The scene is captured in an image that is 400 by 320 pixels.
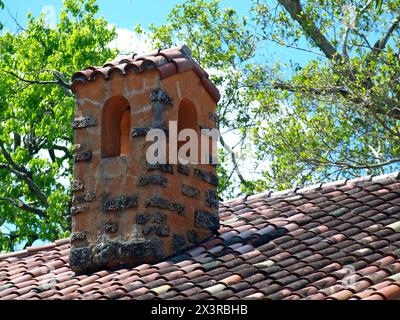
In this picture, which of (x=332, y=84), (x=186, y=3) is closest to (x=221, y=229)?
(x=332, y=84)

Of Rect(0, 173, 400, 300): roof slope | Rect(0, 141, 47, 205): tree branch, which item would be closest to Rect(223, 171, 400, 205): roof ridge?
Rect(0, 173, 400, 300): roof slope

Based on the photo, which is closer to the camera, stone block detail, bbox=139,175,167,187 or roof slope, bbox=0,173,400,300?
roof slope, bbox=0,173,400,300

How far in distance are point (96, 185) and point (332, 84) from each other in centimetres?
864

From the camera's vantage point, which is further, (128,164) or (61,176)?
(61,176)

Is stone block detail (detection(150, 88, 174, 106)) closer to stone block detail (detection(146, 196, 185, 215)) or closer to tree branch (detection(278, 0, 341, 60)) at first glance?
stone block detail (detection(146, 196, 185, 215))

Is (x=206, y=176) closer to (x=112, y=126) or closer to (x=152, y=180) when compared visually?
(x=152, y=180)

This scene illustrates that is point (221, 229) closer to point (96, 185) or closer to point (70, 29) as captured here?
point (96, 185)

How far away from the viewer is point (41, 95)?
2439 cm

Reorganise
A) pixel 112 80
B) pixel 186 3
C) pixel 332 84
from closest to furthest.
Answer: pixel 112 80
pixel 332 84
pixel 186 3

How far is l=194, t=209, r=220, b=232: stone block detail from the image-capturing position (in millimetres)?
10984

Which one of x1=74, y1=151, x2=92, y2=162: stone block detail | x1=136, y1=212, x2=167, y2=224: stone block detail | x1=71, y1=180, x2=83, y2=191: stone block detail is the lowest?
x1=136, y1=212, x2=167, y2=224: stone block detail

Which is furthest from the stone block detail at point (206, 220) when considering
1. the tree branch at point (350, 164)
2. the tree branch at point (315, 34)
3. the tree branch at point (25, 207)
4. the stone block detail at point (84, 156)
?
the tree branch at point (25, 207)

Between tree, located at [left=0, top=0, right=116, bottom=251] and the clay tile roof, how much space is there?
36.0 feet

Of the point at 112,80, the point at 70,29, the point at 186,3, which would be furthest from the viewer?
the point at 70,29
